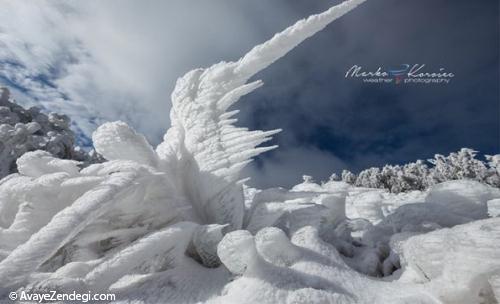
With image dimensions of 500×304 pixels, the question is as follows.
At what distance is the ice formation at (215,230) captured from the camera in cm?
171

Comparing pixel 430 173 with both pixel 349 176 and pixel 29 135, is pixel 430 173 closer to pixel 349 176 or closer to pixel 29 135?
pixel 349 176

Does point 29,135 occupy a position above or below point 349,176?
above

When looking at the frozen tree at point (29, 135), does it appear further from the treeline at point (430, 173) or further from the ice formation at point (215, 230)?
the treeline at point (430, 173)

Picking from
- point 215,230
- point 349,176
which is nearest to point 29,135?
point 215,230

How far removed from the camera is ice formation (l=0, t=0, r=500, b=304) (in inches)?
67.4

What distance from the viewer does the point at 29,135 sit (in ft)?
61.2

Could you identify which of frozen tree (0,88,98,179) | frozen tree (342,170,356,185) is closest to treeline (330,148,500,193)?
frozen tree (342,170,356,185)

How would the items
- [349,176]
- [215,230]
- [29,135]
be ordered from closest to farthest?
[215,230] → [29,135] → [349,176]

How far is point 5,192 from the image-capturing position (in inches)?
94.7

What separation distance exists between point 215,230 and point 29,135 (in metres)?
20.7

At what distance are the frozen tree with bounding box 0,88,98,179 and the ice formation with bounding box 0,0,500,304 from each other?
54.3ft

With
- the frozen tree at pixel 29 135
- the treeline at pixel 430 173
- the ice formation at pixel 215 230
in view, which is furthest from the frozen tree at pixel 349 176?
the ice formation at pixel 215 230

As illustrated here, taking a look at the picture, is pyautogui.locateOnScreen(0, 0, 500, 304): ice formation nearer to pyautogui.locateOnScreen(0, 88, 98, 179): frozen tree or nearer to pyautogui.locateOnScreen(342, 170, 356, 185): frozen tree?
pyautogui.locateOnScreen(0, 88, 98, 179): frozen tree

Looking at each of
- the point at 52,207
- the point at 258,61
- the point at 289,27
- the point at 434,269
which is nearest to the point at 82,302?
the point at 52,207
